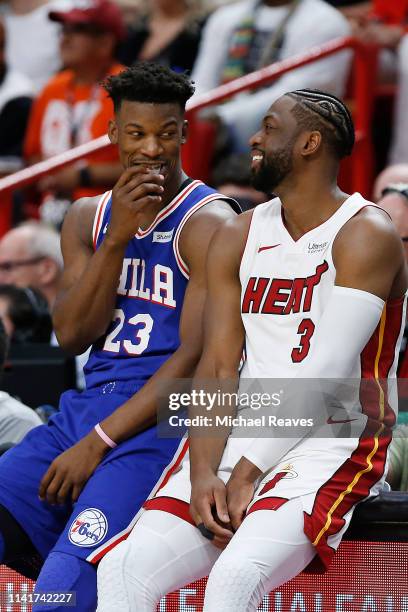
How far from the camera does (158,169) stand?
11.6 feet

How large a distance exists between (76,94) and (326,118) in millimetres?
4392

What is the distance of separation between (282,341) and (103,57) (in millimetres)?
4610

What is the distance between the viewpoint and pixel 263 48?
23.6 ft

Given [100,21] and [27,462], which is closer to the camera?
[27,462]

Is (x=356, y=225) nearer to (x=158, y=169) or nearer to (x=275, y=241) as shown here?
(x=275, y=241)

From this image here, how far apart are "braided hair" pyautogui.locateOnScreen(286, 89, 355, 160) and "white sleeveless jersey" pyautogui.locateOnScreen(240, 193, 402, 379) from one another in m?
0.17

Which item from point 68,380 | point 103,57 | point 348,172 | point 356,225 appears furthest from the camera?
point 103,57

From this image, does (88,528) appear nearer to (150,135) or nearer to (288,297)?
(288,297)

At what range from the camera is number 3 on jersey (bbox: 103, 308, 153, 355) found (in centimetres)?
353

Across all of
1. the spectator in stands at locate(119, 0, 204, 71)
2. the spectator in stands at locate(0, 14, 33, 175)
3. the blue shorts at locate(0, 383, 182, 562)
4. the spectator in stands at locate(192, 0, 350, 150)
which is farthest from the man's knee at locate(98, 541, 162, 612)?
the spectator in stands at locate(0, 14, 33, 175)

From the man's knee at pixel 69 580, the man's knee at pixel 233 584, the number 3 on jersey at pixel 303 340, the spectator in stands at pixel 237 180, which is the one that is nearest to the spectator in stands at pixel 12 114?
the spectator in stands at pixel 237 180

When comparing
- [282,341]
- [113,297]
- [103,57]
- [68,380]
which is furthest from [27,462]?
[103,57]

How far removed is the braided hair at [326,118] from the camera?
3.34 metres

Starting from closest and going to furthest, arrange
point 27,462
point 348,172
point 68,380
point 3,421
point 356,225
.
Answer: point 356,225
point 27,462
point 3,421
point 68,380
point 348,172
